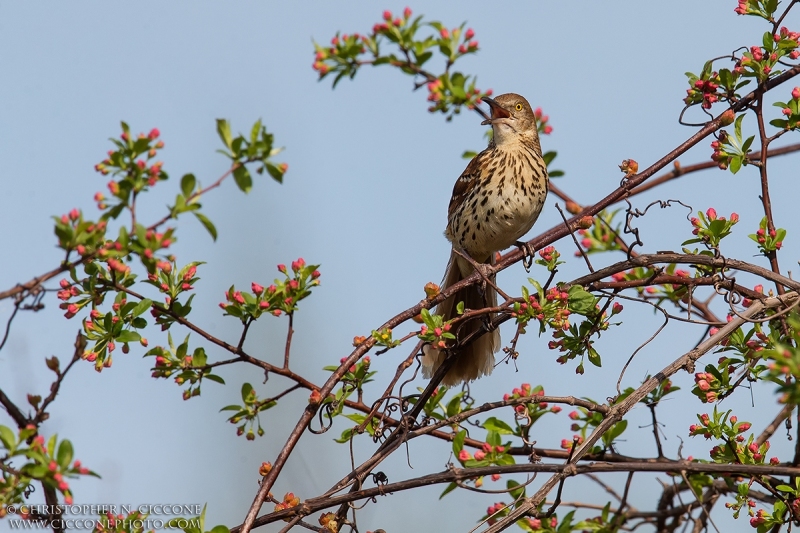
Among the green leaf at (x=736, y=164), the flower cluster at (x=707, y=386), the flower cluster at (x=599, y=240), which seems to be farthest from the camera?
the flower cluster at (x=599, y=240)

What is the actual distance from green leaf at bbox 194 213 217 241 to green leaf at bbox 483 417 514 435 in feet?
3.61

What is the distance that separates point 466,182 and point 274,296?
6.45 feet

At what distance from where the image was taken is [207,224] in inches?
78.2

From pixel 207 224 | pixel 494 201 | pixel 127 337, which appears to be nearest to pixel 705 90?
pixel 494 201

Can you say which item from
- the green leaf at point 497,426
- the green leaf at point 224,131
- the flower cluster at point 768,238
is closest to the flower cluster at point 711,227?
the flower cluster at point 768,238

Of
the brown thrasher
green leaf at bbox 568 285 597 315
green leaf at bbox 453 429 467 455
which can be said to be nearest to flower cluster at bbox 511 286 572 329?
green leaf at bbox 568 285 597 315

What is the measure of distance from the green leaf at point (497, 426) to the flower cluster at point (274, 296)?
646 mm

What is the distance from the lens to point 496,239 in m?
4.21

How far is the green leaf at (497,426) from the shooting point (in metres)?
2.73

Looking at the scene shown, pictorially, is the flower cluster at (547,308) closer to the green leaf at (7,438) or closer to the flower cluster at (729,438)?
the flower cluster at (729,438)

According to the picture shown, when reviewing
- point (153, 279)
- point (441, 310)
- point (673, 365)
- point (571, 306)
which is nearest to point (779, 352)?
point (673, 365)

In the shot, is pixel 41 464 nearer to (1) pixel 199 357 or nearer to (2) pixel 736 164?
(1) pixel 199 357

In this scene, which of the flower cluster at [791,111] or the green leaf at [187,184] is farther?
the flower cluster at [791,111]

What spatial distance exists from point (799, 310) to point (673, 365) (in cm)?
46
